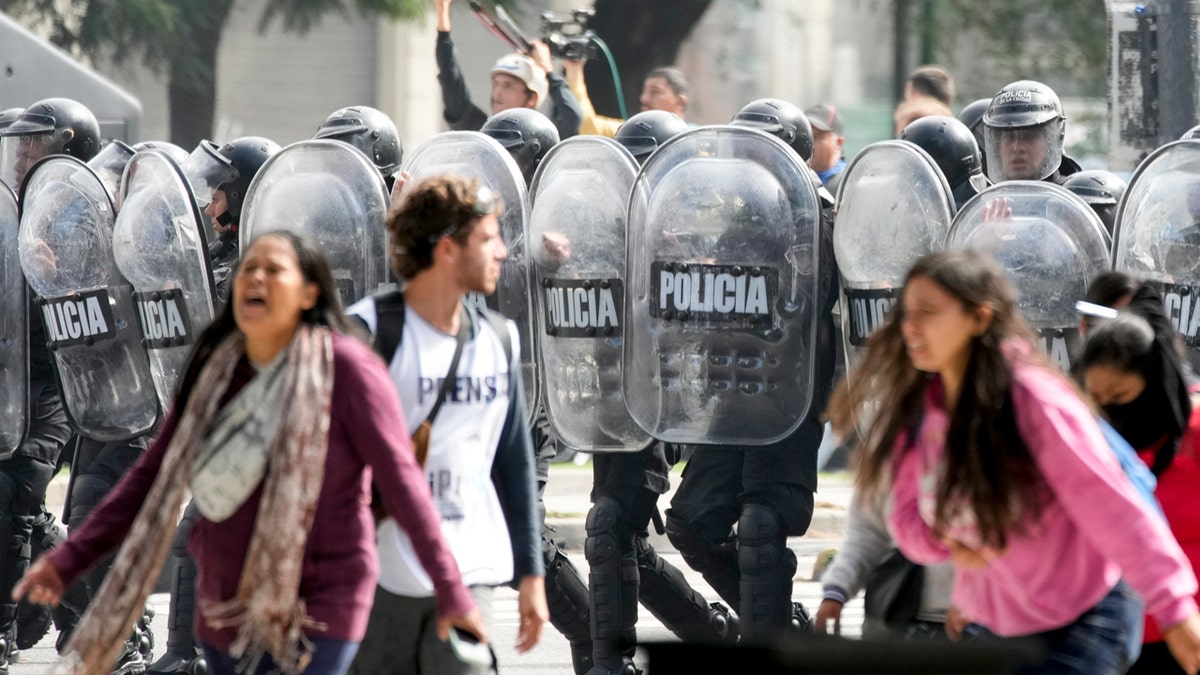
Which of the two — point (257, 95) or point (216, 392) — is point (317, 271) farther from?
point (257, 95)

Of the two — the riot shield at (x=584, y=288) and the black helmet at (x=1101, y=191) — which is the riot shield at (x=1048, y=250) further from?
the riot shield at (x=584, y=288)

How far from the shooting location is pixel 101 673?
13.2ft

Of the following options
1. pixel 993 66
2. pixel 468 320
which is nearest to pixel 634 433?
pixel 468 320

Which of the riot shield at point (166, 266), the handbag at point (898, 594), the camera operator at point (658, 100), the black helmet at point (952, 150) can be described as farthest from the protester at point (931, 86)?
the handbag at point (898, 594)

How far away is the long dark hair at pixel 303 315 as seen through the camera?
3920 millimetres

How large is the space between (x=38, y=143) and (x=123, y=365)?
130 centimetres

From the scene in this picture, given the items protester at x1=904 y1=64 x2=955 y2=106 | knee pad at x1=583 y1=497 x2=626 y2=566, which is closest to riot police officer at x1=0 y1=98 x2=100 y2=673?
knee pad at x1=583 y1=497 x2=626 y2=566

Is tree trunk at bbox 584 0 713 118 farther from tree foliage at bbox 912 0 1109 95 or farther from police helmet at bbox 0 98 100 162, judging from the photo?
police helmet at bbox 0 98 100 162

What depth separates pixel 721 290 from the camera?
624cm

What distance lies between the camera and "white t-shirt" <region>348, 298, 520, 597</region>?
400 centimetres

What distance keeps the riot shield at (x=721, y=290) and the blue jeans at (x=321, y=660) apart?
2.61 metres

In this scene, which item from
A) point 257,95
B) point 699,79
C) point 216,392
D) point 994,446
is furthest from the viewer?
point 699,79

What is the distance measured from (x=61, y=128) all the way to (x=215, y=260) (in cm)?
127

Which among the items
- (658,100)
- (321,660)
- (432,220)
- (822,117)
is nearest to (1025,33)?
(822,117)
